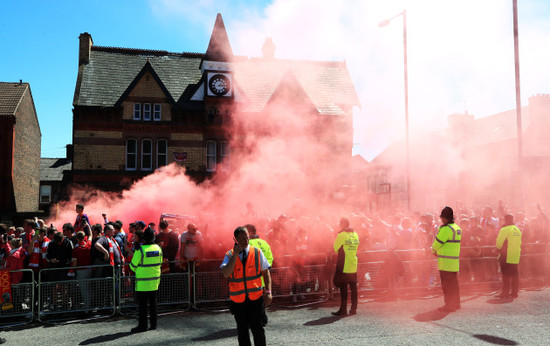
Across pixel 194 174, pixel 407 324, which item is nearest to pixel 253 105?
pixel 194 174

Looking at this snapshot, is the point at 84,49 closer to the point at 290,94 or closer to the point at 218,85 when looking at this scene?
the point at 218,85

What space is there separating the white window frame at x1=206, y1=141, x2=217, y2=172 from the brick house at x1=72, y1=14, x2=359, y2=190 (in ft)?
0.20

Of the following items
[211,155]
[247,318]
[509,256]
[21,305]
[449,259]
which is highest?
[211,155]

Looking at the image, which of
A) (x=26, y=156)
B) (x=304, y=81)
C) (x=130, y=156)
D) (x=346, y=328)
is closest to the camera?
(x=346, y=328)

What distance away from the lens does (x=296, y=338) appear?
614 centimetres

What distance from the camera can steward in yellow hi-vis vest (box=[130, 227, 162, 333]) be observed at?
6734 millimetres

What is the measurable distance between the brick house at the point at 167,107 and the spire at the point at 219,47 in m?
0.06

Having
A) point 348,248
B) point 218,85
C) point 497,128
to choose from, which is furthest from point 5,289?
point 497,128

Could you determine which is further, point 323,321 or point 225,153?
point 225,153

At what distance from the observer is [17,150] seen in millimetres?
27422

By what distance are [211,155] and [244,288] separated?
20.8 meters

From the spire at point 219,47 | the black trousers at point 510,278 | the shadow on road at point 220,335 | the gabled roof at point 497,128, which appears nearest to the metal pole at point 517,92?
the black trousers at point 510,278

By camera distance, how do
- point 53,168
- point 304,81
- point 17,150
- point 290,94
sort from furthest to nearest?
point 53,168 < point 304,81 < point 17,150 < point 290,94

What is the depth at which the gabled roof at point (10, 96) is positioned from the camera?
87.1ft
